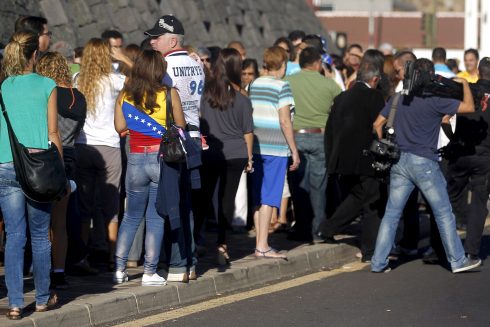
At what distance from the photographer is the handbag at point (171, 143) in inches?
344

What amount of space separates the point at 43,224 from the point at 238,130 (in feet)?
8.90

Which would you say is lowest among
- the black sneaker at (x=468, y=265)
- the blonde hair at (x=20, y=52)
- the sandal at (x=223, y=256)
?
the black sneaker at (x=468, y=265)

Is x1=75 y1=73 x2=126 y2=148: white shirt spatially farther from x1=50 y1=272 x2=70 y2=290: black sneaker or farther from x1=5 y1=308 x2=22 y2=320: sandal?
x1=5 y1=308 x2=22 y2=320: sandal

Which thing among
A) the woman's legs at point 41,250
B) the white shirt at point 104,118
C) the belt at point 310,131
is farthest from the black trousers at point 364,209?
the woman's legs at point 41,250

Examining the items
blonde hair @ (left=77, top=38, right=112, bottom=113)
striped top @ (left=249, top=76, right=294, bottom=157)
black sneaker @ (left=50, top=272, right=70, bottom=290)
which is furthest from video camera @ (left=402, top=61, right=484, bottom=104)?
black sneaker @ (left=50, top=272, right=70, bottom=290)

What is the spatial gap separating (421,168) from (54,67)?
329 centimetres

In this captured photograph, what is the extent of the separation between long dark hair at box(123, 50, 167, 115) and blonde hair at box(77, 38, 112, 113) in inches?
36.1

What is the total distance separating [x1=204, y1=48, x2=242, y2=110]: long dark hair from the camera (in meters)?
10.1

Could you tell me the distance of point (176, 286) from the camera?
29.8ft

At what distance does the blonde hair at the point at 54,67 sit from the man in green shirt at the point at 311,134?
3615mm

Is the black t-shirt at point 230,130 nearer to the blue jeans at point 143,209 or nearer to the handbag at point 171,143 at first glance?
the blue jeans at point 143,209

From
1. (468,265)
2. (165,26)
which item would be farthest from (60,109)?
(468,265)

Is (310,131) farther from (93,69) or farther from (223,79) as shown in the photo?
(93,69)

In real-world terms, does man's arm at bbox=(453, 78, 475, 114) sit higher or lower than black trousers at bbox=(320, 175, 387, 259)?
higher
